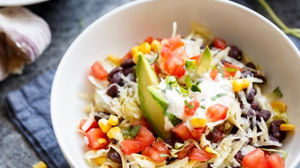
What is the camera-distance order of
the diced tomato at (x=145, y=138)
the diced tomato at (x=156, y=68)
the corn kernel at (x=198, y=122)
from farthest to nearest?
the diced tomato at (x=156, y=68) < the diced tomato at (x=145, y=138) < the corn kernel at (x=198, y=122)

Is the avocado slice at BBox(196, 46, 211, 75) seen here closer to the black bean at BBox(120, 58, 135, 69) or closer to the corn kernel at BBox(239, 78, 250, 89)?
the corn kernel at BBox(239, 78, 250, 89)

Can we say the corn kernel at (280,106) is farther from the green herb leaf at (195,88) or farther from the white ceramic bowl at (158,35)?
the green herb leaf at (195,88)

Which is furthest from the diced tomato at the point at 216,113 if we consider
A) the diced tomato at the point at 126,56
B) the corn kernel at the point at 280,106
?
the diced tomato at the point at 126,56

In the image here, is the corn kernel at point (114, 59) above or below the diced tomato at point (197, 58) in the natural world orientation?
below

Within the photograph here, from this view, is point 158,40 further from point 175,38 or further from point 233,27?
point 233,27

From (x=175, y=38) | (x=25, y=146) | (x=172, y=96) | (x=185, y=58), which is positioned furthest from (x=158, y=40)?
(x=25, y=146)

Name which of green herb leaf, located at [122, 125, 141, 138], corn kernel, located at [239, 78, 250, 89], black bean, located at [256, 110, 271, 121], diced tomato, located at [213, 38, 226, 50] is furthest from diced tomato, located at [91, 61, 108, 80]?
black bean, located at [256, 110, 271, 121]
